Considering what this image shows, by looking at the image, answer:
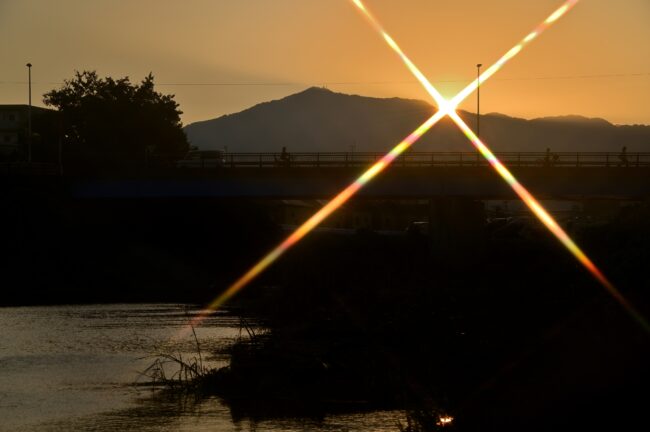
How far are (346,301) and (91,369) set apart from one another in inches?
483

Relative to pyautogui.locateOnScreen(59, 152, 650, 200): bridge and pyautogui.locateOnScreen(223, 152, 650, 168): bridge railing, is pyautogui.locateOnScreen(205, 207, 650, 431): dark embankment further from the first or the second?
pyautogui.locateOnScreen(223, 152, 650, 168): bridge railing

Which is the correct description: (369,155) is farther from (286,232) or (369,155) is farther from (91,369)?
(91,369)

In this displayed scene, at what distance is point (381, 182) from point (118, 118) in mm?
60505

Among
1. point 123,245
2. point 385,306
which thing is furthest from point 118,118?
point 385,306

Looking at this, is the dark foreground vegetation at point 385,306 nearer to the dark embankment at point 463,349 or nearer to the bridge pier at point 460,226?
the dark embankment at point 463,349

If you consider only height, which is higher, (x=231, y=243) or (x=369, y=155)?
(x=369, y=155)

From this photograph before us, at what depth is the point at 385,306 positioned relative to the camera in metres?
40.8

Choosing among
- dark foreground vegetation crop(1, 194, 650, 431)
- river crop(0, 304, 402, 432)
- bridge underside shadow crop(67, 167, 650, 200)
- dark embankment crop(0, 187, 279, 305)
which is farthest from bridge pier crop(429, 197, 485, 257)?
river crop(0, 304, 402, 432)

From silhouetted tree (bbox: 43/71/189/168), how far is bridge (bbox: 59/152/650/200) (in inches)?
1849

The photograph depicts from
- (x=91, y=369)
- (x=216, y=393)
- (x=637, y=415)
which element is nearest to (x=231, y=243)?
(x=91, y=369)

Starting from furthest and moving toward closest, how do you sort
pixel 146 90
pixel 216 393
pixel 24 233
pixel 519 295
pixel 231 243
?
pixel 146 90
pixel 231 243
pixel 24 233
pixel 519 295
pixel 216 393

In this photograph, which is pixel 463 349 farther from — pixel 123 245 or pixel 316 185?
pixel 123 245

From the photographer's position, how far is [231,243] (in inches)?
3536

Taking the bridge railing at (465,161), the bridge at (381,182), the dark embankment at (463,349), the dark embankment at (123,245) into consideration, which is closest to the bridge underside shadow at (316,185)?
the bridge at (381,182)
